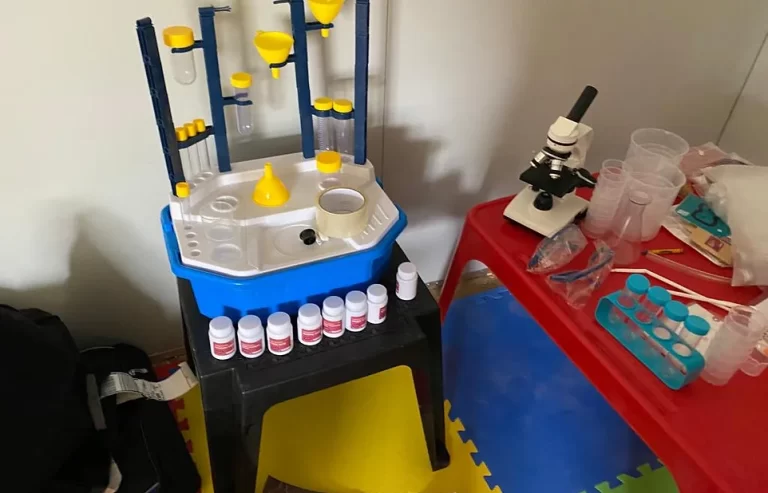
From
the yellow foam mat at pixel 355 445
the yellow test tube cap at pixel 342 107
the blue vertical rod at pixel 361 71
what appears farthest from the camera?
the yellow foam mat at pixel 355 445

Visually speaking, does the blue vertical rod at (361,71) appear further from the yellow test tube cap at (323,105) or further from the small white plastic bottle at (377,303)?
the small white plastic bottle at (377,303)

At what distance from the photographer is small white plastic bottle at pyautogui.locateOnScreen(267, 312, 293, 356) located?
2.84 ft

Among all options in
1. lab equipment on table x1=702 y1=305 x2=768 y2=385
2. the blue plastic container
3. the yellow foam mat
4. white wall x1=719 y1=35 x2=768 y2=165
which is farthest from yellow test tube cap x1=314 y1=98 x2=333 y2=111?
white wall x1=719 y1=35 x2=768 y2=165

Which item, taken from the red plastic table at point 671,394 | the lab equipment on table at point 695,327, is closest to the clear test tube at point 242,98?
the red plastic table at point 671,394

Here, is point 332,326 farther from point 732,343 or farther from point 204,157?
point 732,343

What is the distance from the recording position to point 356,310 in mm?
907

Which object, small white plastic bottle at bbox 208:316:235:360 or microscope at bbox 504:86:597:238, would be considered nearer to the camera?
small white plastic bottle at bbox 208:316:235:360

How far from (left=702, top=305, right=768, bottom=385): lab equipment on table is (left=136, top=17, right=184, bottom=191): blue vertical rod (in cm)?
78

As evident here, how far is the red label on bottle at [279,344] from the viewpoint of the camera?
0.88 meters

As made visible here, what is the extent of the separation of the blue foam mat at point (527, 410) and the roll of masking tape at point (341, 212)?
0.50m

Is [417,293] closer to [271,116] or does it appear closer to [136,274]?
[271,116]

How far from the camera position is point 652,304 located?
896 mm

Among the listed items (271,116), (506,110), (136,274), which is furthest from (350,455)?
(506,110)

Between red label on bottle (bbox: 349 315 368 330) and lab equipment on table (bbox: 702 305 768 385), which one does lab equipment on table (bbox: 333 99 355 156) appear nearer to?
red label on bottle (bbox: 349 315 368 330)
